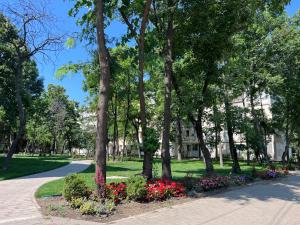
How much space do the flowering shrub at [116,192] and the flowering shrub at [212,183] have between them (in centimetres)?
362

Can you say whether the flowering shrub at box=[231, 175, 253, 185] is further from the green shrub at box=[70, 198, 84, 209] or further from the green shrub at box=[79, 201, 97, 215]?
the green shrub at box=[79, 201, 97, 215]

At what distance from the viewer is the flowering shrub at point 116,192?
418 inches

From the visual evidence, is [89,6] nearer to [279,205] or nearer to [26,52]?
[279,205]

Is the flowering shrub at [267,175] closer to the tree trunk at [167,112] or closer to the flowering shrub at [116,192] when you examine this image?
the tree trunk at [167,112]

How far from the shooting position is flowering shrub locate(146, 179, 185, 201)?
11.3 metres

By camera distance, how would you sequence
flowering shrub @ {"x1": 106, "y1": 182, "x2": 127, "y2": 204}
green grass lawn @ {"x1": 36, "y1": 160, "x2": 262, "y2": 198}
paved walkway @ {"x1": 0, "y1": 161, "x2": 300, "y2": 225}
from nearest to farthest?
Result: 1. paved walkway @ {"x1": 0, "y1": 161, "x2": 300, "y2": 225}
2. flowering shrub @ {"x1": 106, "y1": 182, "x2": 127, "y2": 204}
3. green grass lawn @ {"x1": 36, "y1": 160, "x2": 262, "y2": 198}

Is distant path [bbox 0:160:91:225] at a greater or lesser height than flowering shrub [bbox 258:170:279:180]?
lesser

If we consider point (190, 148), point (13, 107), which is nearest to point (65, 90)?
point (190, 148)

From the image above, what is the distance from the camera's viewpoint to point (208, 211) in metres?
10.1

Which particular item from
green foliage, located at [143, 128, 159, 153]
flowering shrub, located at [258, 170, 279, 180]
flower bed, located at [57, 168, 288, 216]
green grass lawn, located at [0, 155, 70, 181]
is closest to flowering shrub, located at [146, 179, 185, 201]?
flower bed, located at [57, 168, 288, 216]

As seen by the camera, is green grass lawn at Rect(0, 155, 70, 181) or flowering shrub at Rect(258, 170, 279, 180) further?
green grass lawn at Rect(0, 155, 70, 181)

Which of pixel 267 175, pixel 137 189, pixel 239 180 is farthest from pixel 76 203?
pixel 267 175

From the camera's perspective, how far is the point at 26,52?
79.9ft

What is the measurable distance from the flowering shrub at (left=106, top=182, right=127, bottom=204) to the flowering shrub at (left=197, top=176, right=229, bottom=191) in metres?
3.62
